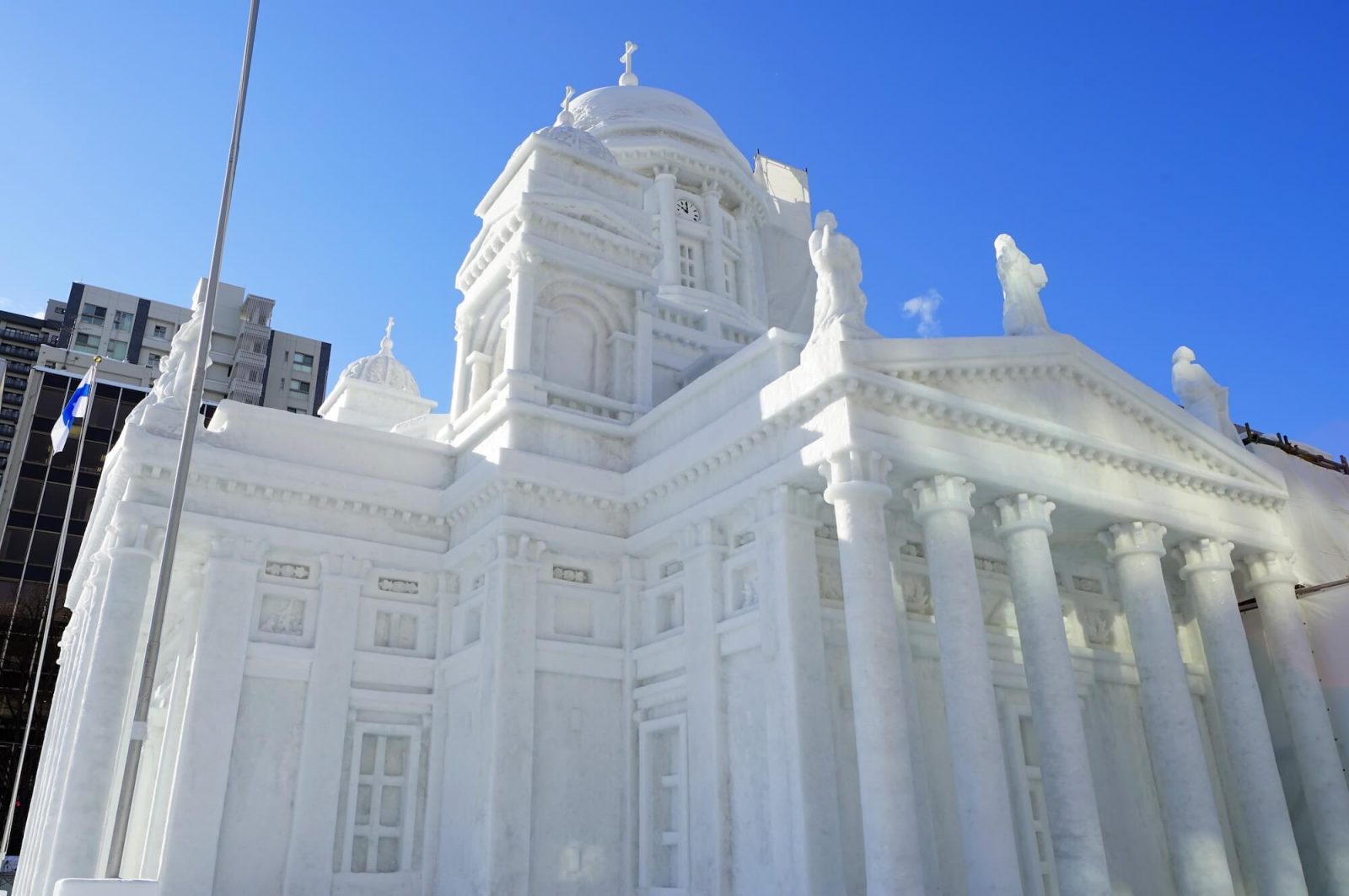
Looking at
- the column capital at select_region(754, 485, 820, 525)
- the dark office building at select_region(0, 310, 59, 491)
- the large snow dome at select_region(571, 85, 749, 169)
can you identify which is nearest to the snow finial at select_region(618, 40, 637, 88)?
the large snow dome at select_region(571, 85, 749, 169)

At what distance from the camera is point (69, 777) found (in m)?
19.4

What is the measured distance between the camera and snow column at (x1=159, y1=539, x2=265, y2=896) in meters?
19.8

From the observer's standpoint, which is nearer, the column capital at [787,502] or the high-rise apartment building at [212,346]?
the column capital at [787,502]

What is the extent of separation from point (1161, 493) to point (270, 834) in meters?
19.7

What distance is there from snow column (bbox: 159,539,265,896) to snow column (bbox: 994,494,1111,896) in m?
15.5

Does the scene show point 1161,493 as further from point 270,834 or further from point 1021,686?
point 270,834

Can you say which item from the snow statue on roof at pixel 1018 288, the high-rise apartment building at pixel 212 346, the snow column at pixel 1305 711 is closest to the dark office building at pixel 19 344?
the high-rise apartment building at pixel 212 346

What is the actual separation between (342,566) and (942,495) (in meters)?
13.0

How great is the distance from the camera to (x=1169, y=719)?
2078 centimetres

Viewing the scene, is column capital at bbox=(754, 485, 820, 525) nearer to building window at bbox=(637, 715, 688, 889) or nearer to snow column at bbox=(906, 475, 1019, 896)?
snow column at bbox=(906, 475, 1019, 896)

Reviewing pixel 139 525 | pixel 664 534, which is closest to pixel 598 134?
pixel 664 534

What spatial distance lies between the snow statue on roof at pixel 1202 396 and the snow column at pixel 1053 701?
25.3 ft

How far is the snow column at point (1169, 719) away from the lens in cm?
1973

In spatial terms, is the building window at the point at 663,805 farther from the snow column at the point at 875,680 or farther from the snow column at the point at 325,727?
the snow column at the point at 325,727
